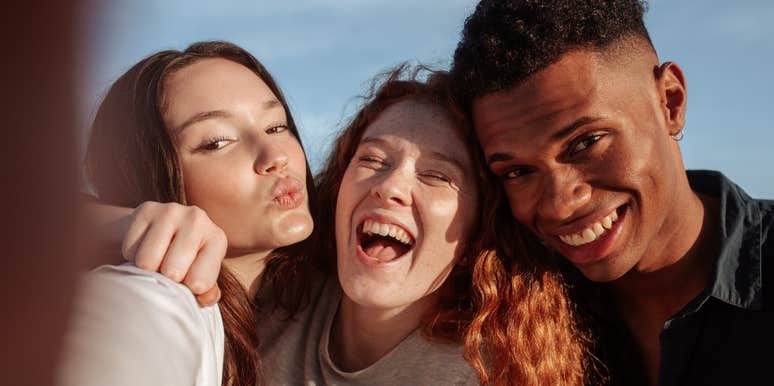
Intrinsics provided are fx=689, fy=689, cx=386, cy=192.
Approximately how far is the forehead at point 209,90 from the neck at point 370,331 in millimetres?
1156

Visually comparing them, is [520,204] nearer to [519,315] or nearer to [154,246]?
[519,315]

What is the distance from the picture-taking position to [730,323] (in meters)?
3.12

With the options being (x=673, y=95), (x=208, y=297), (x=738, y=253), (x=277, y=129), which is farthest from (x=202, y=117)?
(x=738, y=253)

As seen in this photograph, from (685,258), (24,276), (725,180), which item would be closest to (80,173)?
(24,276)

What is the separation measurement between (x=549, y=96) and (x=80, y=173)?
2744 mm

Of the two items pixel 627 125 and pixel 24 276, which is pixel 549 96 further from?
pixel 24 276

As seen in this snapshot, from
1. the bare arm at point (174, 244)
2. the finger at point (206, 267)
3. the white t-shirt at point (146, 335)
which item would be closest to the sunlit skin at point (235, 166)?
the bare arm at point (174, 244)

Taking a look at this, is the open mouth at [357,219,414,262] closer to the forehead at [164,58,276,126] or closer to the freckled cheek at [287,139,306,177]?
the freckled cheek at [287,139,306,177]

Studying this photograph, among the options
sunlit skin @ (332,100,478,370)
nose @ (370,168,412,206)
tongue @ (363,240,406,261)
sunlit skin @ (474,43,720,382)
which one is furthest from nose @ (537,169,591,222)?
tongue @ (363,240,406,261)

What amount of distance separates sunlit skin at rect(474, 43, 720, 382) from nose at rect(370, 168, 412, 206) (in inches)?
16.2

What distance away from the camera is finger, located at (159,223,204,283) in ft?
6.92

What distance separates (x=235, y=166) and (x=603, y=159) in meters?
1.65

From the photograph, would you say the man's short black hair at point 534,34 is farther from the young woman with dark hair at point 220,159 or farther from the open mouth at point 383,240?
the young woman with dark hair at point 220,159

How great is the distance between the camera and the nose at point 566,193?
3.03 meters
